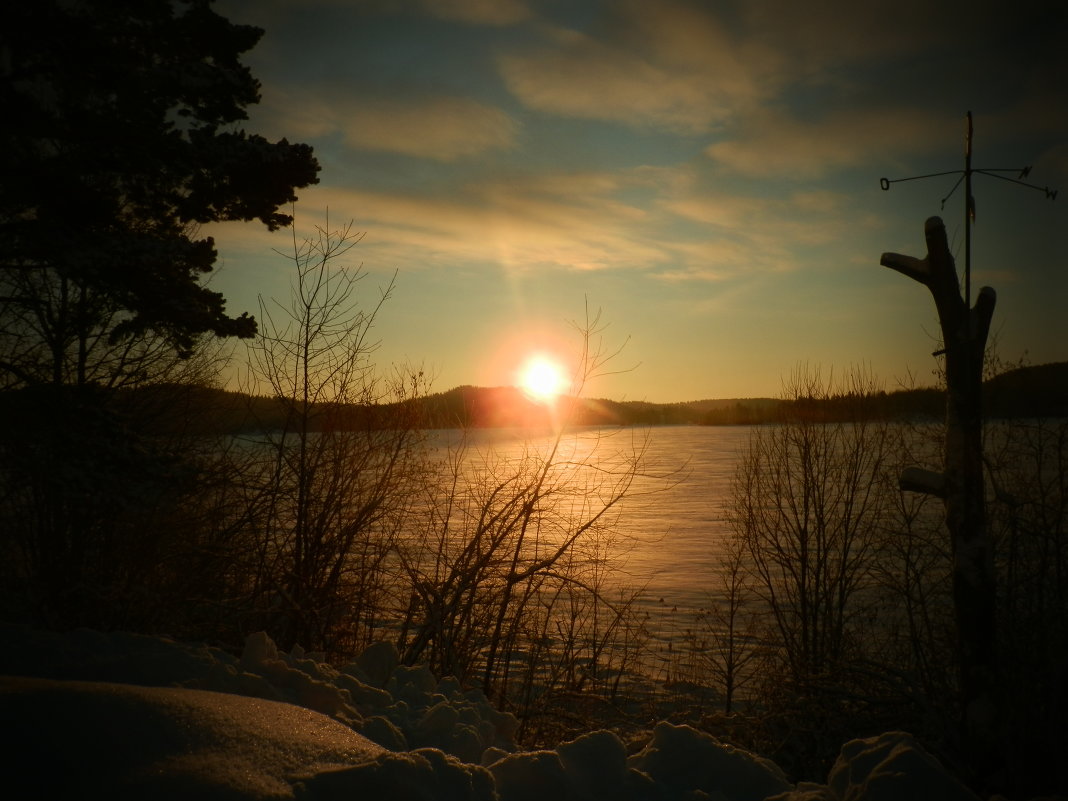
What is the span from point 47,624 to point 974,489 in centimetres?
1014

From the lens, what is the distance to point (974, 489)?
7.95 meters

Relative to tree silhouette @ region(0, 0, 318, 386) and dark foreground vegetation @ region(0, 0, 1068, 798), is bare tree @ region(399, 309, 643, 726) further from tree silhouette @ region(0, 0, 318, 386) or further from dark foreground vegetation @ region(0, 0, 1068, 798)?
tree silhouette @ region(0, 0, 318, 386)

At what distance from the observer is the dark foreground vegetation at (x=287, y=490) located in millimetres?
4992

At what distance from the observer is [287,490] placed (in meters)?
9.85

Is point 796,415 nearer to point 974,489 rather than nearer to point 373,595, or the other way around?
point 974,489

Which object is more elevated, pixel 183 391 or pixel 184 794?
pixel 183 391

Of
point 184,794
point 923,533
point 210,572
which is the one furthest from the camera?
point 923,533

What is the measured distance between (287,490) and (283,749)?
7.25 m

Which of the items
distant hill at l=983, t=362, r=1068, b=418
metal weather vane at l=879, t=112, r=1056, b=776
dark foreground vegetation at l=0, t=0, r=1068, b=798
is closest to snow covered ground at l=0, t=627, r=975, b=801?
dark foreground vegetation at l=0, t=0, r=1068, b=798

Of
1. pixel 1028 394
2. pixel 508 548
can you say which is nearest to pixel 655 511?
pixel 1028 394

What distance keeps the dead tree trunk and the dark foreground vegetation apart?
253 mm

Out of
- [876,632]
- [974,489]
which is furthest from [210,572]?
[876,632]

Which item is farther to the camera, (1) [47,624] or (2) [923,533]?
(2) [923,533]

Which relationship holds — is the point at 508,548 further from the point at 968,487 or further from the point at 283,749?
the point at 283,749
